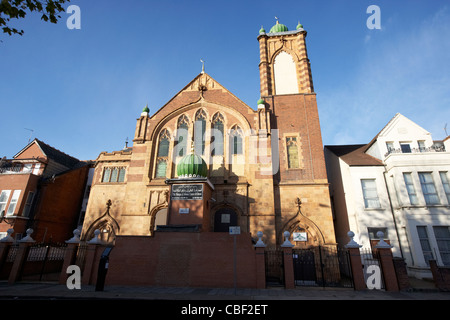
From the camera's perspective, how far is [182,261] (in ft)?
41.2

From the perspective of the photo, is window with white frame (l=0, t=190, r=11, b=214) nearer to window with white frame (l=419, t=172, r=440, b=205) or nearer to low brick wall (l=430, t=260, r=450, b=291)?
low brick wall (l=430, t=260, r=450, b=291)

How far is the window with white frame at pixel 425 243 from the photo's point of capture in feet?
51.0

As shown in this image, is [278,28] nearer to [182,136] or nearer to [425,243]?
[182,136]

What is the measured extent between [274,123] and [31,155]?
26336 millimetres

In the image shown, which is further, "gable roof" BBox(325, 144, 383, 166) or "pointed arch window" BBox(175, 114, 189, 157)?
"pointed arch window" BBox(175, 114, 189, 157)

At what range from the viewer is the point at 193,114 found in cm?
2153

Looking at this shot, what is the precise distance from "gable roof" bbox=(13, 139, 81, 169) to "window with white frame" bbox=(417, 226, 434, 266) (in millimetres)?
33824

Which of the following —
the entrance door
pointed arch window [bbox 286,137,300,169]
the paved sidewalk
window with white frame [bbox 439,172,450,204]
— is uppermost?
pointed arch window [bbox 286,137,300,169]

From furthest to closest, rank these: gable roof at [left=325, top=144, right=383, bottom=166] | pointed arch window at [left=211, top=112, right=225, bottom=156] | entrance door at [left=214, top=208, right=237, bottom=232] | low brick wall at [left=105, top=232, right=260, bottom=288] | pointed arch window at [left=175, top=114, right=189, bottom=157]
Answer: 1. pointed arch window at [left=175, top=114, right=189, bottom=157]
2. pointed arch window at [left=211, top=112, right=225, bottom=156]
3. gable roof at [left=325, top=144, right=383, bottom=166]
4. entrance door at [left=214, top=208, right=237, bottom=232]
5. low brick wall at [left=105, top=232, right=260, bottom=288]

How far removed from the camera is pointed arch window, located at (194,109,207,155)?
20.3 metres

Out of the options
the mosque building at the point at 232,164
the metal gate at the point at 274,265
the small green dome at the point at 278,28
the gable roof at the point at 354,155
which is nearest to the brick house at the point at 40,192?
the mosque building at the point at 232,164

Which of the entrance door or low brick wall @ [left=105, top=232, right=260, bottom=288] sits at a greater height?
the entrance door

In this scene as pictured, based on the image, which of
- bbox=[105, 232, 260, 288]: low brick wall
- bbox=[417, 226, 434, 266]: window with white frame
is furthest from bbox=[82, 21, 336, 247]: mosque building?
bbox=[417, 226, 434, 266]: window with white frame

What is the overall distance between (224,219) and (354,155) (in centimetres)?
1264
